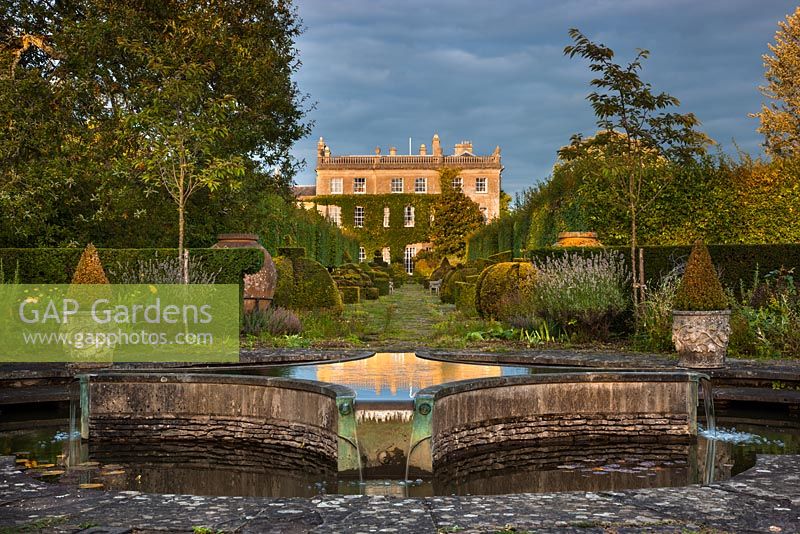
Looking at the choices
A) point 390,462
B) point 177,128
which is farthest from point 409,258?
point 390,462

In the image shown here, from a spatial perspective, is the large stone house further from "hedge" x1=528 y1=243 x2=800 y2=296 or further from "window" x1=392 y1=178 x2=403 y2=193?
"hedge" x1=528 y1=243 x2=800 y2=296

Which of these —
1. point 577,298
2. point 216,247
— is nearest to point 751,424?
point 577,298

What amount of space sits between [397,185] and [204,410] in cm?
4864

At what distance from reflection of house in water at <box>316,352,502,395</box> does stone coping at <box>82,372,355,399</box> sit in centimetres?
45

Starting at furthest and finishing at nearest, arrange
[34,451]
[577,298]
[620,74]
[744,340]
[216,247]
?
[216,247] < [620,74] < [577,298] < [744,340] < [34,451]

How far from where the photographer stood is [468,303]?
18.4 metres

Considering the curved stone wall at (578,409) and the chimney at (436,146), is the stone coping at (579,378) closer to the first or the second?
the curved stone wall at (578,409)

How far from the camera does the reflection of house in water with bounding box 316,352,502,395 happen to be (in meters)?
5.94

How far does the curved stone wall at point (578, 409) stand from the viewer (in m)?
5.67

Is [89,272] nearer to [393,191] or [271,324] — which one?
[271,324]

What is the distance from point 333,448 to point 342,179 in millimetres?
50024

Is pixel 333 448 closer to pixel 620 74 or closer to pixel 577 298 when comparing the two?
pixel 577 298

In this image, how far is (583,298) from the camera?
36.2 ft

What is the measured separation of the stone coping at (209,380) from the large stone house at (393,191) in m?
44.9
